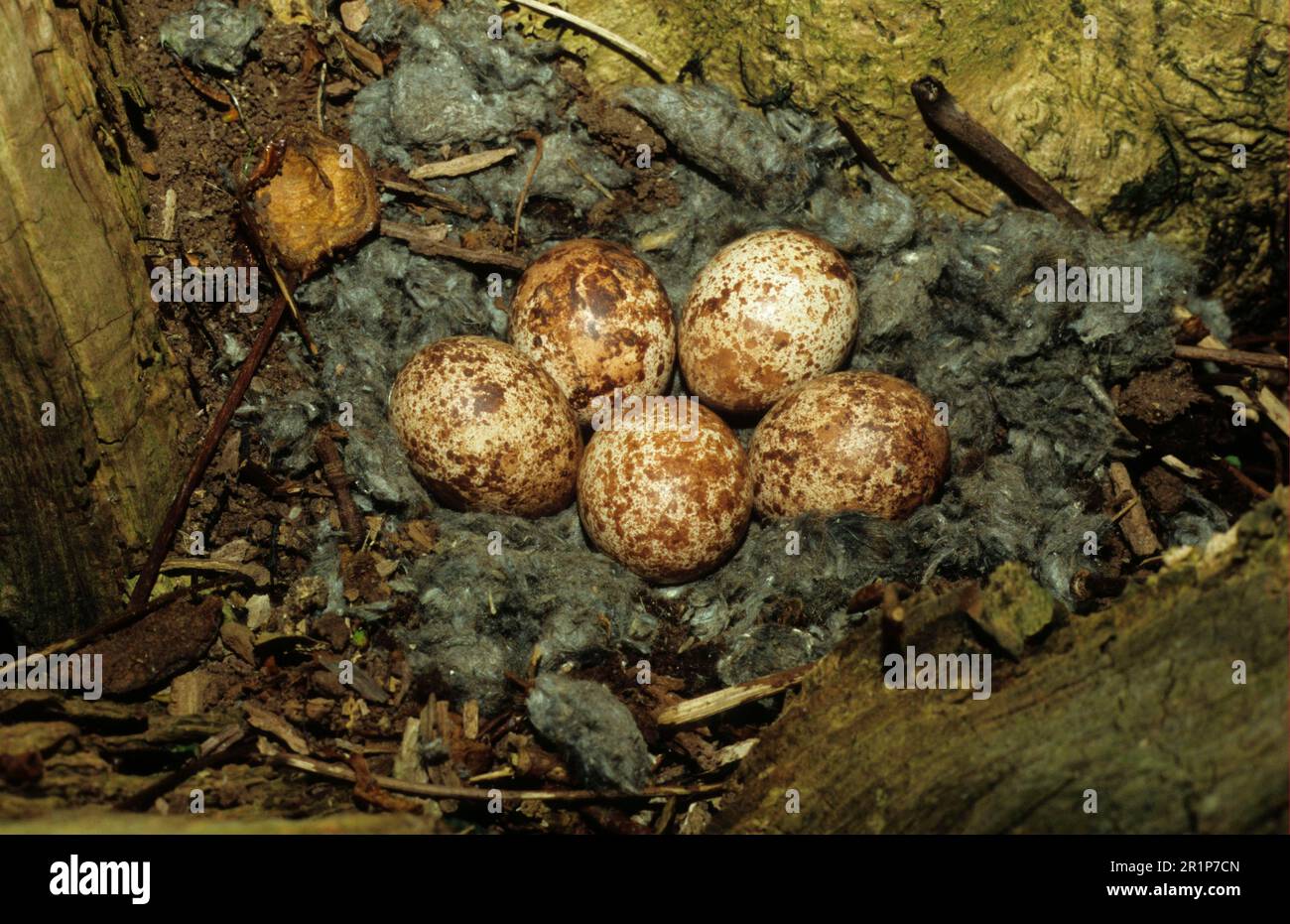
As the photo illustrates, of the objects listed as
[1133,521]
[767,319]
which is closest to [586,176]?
[767,319]

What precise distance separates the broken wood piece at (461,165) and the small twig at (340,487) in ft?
3.83

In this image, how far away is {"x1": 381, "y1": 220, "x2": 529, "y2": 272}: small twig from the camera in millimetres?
3719

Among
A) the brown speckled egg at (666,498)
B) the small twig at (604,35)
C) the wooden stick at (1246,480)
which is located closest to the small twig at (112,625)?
the brown speckled egg at (666,498)

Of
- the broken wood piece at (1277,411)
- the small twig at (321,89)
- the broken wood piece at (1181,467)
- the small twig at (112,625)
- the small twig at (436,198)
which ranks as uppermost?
the small twig at (321,89)

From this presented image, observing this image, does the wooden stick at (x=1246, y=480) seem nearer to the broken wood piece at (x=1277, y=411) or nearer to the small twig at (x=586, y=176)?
the broken wood piece at (x=1277, y=411)

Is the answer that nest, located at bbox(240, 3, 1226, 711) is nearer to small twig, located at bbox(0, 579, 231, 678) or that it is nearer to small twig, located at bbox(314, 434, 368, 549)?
small twig, located at bbox(314, 434, 368, 549)

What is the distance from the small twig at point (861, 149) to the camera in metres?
3.81

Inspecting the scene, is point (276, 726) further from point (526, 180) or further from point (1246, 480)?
point (1246, 480)

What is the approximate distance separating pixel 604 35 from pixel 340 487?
82.4 inches

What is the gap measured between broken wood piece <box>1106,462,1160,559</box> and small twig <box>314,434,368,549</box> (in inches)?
109

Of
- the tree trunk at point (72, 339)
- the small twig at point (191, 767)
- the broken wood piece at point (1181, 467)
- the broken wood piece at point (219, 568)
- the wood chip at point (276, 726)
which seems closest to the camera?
the small twig at point (191, 767)

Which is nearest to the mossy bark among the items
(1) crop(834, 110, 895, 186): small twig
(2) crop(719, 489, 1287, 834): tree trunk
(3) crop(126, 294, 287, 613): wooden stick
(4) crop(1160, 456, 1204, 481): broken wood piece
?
(1) crop(834, 110, 895, 186): small twig

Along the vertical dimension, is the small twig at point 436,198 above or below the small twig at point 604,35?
below

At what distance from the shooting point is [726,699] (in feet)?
9.91
